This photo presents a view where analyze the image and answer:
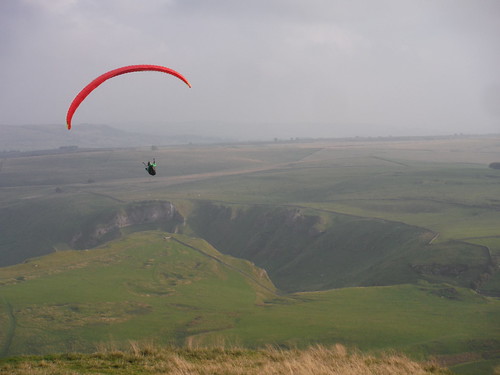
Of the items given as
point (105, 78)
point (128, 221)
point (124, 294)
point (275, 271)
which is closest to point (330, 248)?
point (275, 271)

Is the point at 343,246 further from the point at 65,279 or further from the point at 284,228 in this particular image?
the point at 65,279

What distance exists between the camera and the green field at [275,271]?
41.9 metres

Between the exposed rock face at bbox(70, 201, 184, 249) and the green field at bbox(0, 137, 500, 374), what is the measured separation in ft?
1.92

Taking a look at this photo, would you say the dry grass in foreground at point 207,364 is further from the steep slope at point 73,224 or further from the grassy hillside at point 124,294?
the steep slope at point 73,224

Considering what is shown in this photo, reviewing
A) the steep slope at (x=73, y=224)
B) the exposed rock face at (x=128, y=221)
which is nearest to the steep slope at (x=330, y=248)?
the exposed rock face at (x=128, y=221)

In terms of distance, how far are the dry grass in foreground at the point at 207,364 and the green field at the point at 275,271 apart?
1713 centimetres

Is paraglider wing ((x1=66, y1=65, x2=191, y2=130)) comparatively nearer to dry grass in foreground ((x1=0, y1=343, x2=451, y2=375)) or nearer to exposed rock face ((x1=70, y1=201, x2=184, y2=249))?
dry grass in foreground ((x1=0, y1=343, x2=451, y2=375))

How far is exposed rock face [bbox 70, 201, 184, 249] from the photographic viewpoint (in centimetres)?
11538

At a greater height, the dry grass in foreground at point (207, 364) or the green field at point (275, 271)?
the dry grass in foreground at point (207, 364)

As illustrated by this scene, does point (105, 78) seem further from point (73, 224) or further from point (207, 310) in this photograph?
point (73, 224)

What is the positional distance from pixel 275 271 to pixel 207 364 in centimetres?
7406

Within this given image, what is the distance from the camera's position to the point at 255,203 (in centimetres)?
12888

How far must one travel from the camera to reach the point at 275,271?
8944 cm

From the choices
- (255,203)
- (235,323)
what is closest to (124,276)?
(235,323)
